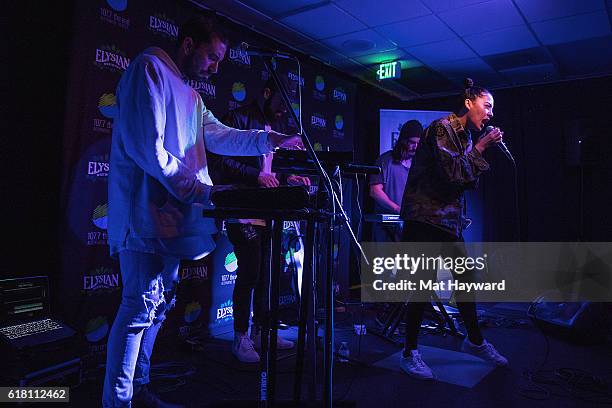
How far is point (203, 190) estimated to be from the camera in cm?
140

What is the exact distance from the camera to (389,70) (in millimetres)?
5609

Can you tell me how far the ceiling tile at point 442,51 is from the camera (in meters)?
5.07

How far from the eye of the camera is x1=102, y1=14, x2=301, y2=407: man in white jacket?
1438 millimetres

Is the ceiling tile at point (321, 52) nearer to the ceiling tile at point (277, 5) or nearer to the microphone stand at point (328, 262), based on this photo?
the ceiling tile at point (277, 5)

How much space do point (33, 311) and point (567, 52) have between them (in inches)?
251

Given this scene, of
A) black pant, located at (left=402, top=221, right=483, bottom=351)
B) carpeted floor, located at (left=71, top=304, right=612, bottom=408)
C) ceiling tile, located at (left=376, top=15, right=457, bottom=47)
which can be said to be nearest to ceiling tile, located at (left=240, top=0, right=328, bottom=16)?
ceiling tile, located at (left=376, top=15, right=457, bottom=47)

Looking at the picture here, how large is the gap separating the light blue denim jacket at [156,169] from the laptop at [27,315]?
95 centimetres

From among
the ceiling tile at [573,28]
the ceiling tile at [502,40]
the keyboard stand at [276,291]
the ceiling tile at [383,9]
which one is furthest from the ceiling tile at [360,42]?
the keyboard stand at [276,291]

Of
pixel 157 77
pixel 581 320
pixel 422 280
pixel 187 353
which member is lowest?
pixel 187 353

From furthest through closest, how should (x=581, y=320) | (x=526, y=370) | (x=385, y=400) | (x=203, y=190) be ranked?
(x=581, y=320), (x=526, y=370), (x=385, y=400), (x=203, y=190)

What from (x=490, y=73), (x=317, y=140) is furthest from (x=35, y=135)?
(x=490, y=73)

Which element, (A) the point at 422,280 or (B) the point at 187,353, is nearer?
(A) the point at 422,280

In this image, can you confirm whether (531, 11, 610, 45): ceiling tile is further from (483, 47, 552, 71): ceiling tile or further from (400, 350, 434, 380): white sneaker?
(400, 350, 434, 380): white sneaker

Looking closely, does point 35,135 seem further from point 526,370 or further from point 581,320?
point 581,320
